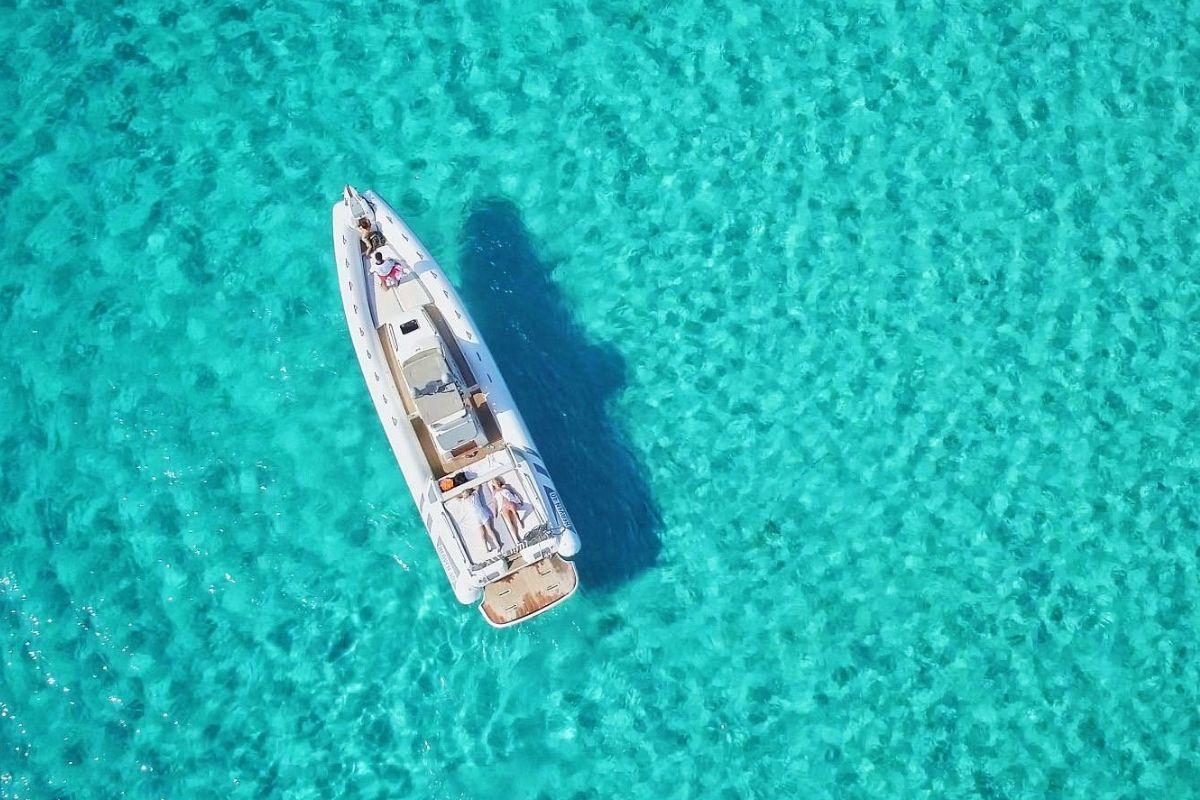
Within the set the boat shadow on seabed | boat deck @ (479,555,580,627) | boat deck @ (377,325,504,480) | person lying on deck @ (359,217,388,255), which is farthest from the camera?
the boat shadow on seabed

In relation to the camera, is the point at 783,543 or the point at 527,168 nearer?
the point at 783,543

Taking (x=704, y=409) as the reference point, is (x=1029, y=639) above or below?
below

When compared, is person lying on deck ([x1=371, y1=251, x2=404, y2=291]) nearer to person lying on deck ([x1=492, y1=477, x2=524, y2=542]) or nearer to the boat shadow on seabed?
the boat shadow on seabed

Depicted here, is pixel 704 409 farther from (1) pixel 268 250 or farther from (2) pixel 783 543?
(1) pixel 268 250

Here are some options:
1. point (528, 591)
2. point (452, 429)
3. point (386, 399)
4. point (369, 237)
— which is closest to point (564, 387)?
point (452, 429)

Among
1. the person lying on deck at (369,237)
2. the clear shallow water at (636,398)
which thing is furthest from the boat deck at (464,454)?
the person lying on deck at (369,237)

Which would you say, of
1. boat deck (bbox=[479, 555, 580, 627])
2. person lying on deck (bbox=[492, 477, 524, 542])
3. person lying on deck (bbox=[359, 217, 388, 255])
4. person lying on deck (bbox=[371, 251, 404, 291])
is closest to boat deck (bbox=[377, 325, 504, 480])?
person lying on deck (bbox=[492, 477, 524, 542])

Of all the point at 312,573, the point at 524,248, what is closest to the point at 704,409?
the point at 524,248
